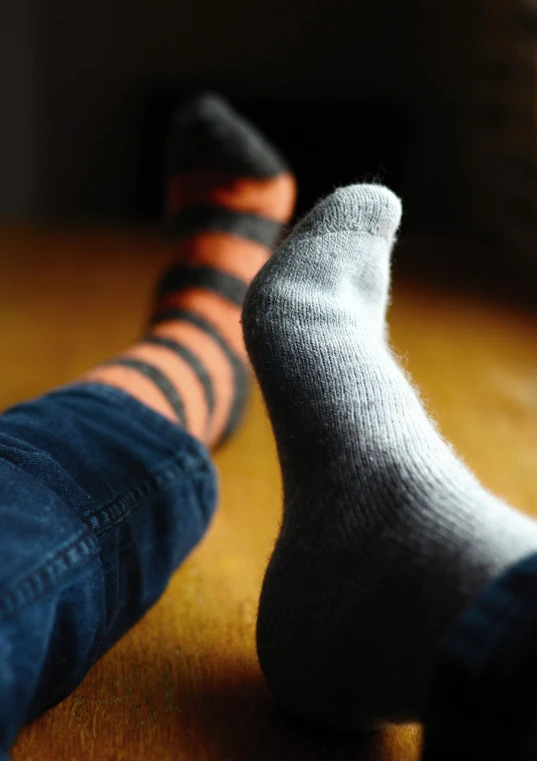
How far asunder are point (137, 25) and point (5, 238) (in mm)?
837

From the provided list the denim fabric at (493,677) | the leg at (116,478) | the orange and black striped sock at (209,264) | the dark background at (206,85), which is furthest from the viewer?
the dark background at (206,85)

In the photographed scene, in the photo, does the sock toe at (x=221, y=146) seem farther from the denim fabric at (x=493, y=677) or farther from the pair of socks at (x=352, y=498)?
the denim fabric at (x=493, y=677)

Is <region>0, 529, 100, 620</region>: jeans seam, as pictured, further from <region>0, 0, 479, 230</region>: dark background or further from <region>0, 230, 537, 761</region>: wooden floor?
<region>0, 0, 479, 230</region>: dark background

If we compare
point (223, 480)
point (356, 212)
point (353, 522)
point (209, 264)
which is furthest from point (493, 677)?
point (209, 264)

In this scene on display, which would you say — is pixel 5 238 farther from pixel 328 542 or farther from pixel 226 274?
pixel 328 542

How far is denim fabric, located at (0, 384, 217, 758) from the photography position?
0.39m

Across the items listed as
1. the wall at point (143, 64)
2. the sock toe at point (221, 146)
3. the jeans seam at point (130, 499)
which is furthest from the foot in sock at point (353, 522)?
the wall at point (143, 64)

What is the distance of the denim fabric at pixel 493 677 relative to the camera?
0.30 meters

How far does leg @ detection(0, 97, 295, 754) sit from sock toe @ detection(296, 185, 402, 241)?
18 cm

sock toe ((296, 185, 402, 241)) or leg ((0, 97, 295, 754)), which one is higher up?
sock toe ((296, 185, 402, 241))

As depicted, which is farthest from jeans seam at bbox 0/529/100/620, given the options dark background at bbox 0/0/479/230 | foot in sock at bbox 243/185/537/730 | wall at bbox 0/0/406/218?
wall at bbox 0/0/406/218

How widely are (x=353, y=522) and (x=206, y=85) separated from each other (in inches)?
83.0

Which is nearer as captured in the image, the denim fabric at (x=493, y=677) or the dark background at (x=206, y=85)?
the denim fabric at (x=493, y=677)

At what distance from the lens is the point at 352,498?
1.30ft
